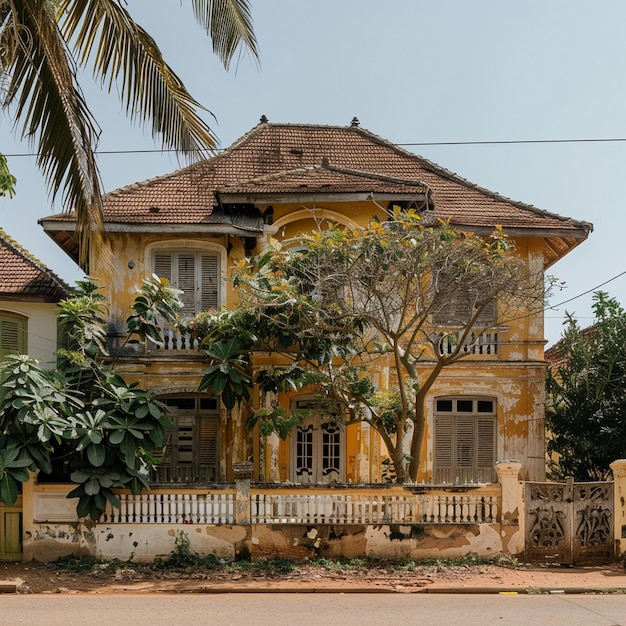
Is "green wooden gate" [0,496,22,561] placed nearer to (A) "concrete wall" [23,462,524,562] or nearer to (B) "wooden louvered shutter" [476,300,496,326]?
(A) "concrete wall" [23,462,524,562]

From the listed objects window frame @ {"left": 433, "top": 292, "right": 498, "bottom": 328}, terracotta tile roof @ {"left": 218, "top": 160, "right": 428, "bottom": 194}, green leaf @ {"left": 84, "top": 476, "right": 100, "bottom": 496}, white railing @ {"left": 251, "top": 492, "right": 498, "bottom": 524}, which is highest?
terracotta tile roof @ {"left": 218, "top": 160, "right": 428, "bottom": 194}

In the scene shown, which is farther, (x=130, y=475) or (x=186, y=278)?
(x=186, y=278)

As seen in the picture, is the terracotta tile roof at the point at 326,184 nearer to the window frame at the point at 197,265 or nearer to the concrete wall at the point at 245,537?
the window frame at the point at 197,265

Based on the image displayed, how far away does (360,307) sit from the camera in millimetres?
13289

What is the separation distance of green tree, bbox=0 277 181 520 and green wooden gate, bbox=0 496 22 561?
2.10ft

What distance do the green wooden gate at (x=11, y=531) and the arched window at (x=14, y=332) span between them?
5.33 m

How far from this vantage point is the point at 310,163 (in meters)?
18.9

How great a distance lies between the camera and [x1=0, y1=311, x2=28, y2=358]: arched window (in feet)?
56.6

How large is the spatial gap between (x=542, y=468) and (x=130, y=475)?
8.31m

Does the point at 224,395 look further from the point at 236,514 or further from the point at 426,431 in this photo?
the point at 426,431

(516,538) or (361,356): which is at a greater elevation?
(361,356)

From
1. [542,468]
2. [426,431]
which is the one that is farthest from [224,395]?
[542,468]

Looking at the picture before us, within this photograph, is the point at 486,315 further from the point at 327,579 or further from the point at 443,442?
the point at 327,579
